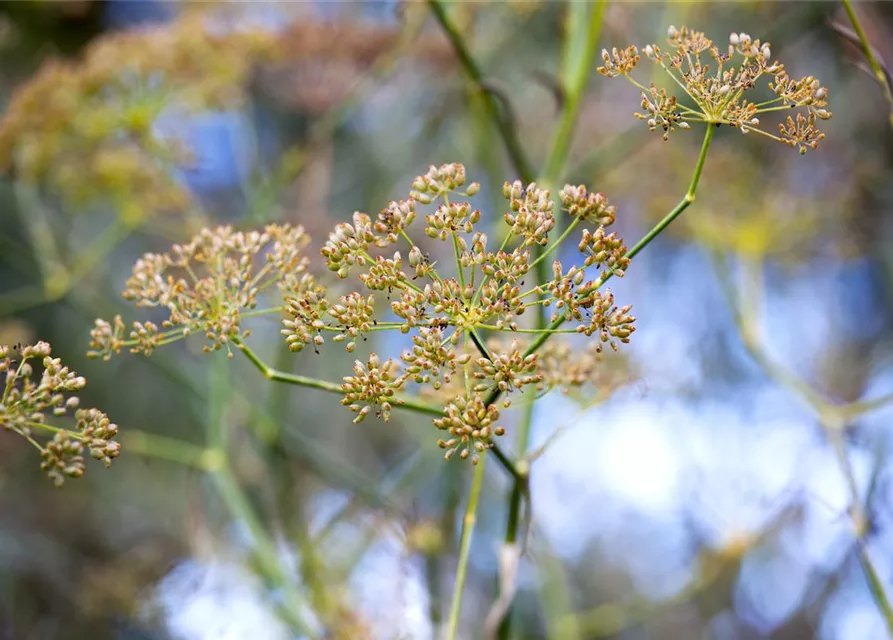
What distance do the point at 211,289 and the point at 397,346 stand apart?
2526mm

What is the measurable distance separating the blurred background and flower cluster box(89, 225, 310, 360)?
1.25 ft

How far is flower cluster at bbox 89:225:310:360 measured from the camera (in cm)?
88

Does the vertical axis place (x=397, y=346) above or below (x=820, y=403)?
above

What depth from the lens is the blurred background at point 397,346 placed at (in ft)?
6.43

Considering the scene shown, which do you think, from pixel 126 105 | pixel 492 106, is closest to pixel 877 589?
pixel 492 106

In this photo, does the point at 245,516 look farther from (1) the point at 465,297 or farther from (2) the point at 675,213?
(2) the point at 675,213

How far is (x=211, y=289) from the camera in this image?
91 cm

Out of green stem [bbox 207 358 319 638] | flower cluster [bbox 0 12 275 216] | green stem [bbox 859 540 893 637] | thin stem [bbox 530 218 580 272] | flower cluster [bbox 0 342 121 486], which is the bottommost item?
green stem [bbox 859 540 893 637]

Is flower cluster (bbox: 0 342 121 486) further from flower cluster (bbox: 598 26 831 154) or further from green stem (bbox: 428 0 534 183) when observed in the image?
green stem (bbox: 428 0 534 183)

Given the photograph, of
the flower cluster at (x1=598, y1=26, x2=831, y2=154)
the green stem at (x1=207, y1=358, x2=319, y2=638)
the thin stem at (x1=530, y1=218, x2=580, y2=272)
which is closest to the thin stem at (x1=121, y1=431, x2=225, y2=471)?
the green stem at (x1=207, y1=358, x2=319, y2=638)

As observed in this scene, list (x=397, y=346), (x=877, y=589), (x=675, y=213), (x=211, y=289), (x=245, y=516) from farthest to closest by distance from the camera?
(x=397, y=346) → (x=245, y=516) → (x=877, y=589) → (x=211, y=289) → (x=675, y=213)

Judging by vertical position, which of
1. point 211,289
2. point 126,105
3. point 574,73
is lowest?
point 211,289

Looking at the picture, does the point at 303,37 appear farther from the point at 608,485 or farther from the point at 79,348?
the point at 608,485

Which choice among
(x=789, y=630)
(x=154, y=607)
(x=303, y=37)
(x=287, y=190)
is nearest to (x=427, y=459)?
(x=154, y=607)
